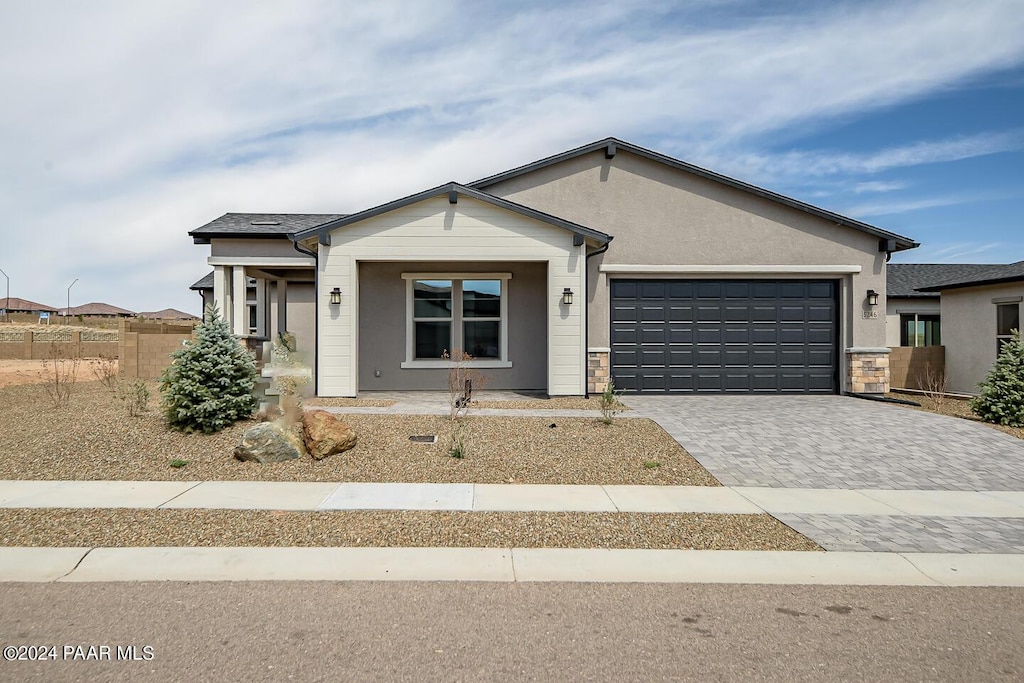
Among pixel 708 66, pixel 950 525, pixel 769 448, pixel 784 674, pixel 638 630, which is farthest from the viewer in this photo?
pixel 708 66

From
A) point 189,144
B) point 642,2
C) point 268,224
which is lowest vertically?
point 268,224

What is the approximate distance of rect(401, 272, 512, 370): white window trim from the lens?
1530 centimetres

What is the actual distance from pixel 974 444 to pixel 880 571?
6244 millimetres

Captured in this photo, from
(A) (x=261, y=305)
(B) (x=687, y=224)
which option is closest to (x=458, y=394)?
(B) (x=687, y=224)

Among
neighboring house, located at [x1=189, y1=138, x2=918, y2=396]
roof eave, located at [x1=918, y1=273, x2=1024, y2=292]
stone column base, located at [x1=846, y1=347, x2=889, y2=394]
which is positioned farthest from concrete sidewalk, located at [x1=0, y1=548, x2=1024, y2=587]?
roof eave, located at [x1=918, y1=273, x2=1024, y2=292]

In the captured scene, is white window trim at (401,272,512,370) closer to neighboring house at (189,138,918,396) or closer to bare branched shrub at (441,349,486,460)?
neighboring house at (189,138,918,396)

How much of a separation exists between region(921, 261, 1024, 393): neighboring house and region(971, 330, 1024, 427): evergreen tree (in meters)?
5.10

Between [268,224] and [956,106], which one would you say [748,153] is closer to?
[956,106]

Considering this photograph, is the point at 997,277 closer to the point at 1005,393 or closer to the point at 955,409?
the point at 955,409

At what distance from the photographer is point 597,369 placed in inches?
563

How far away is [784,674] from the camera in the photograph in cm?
351

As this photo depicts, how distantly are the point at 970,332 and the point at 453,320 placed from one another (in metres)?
14.3

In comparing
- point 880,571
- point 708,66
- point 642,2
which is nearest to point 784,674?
point 880,571

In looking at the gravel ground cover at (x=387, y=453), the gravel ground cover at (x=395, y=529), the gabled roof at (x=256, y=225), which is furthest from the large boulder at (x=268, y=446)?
the gabled roof at (x=256, y=225)
